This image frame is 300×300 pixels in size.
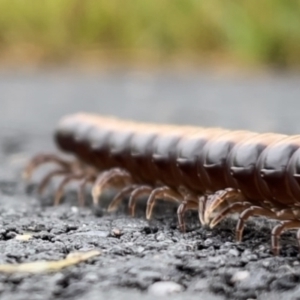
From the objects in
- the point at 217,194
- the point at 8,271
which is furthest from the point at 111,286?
the point at 217,194

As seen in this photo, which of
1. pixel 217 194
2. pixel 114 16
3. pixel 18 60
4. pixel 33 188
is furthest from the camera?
pixel 18 60

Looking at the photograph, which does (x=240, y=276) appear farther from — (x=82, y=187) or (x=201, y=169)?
(x=82, y=187)

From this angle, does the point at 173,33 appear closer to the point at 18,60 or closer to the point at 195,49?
the point at 195,49

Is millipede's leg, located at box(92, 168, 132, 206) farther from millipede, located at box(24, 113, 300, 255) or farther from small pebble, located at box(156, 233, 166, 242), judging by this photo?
small pebble, located at box(156, 233, 166, 242)

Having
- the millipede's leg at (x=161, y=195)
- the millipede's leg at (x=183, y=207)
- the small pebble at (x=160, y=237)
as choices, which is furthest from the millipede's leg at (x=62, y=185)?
the small pebble at (x=160, y=237)

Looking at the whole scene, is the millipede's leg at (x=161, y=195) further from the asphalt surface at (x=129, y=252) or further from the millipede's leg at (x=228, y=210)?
the millipede's leg at (x=228, y=210)

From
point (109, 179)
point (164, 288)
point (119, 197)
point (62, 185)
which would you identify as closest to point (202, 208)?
point (119, 197)
